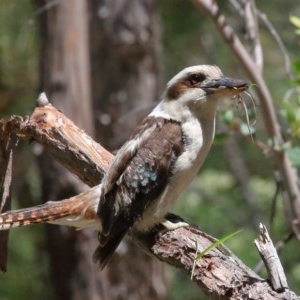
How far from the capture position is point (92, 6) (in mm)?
7395

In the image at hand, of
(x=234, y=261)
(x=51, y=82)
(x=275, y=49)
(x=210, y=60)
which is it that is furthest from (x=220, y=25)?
(x=275, y=49)

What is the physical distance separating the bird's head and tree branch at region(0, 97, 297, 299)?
471mm

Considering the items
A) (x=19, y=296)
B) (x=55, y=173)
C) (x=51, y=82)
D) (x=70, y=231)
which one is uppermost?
(x=51, y=82)

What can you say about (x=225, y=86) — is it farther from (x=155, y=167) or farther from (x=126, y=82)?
(x=126, y=82)

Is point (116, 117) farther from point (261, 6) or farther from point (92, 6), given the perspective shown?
point (261, 6)

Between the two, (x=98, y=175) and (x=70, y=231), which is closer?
(x=98, y=175)

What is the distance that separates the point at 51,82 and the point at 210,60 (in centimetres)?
232

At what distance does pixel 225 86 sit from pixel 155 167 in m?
0.48

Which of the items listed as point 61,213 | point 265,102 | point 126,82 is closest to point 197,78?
point 265,102

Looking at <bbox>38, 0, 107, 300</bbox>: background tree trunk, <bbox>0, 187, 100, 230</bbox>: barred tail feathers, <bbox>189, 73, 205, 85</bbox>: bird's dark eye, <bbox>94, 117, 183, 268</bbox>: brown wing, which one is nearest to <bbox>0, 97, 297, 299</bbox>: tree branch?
<bbox>0, 187, 100, 230</bbox>: barred tail feathers

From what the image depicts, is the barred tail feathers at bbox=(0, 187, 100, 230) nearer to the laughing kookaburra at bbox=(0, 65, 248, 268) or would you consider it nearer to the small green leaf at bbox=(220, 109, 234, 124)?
the laughing kookaburra at bbox=(0, 65, 248, 268)

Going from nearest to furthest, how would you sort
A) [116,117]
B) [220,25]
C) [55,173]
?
[220,25], [55,173], [116,117]

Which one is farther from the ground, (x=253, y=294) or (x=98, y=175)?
(x=98, y=175)

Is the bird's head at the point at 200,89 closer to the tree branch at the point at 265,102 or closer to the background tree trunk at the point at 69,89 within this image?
the tree branch at the point at 265,102
